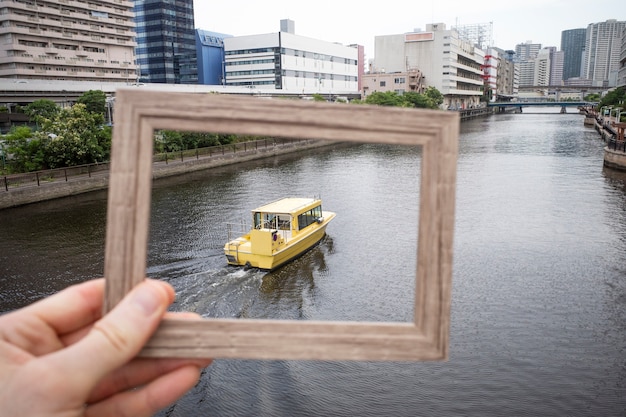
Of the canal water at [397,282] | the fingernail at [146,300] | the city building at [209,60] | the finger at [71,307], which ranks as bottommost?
the canal water at [397,282]

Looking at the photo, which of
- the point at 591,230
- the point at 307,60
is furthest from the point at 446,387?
the point at 307,60

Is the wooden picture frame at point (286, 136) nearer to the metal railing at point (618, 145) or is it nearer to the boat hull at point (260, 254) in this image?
the boat hull at point (260, 254)

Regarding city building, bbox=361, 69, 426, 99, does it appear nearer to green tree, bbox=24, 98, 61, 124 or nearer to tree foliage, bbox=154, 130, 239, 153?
tree foliage, bbox=154, 130, 239, 153

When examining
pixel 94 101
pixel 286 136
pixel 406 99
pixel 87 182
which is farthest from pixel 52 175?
pixel 406 99

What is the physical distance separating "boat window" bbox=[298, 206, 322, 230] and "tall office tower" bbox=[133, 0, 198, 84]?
64.1m

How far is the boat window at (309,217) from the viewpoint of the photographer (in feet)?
45.6

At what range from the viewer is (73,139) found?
862 inches

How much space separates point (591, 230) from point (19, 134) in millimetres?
23891

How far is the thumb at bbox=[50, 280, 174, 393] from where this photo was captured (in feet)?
4.26

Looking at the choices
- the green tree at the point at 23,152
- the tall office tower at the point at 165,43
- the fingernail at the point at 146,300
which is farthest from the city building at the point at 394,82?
the fingernail at the point at 146,300

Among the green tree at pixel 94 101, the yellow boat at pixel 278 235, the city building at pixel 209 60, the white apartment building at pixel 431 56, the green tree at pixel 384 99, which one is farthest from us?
the white apartment building at pixel 431 56

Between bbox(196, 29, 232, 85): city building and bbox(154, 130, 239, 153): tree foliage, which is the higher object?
bbox(196, 29, 232, 85): city building

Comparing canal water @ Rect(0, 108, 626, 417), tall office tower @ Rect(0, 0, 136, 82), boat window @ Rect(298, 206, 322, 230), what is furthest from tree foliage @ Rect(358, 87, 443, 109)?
boat window @ Rect(298, 206, 322, 230)

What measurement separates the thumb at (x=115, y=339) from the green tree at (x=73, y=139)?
76.3ft
